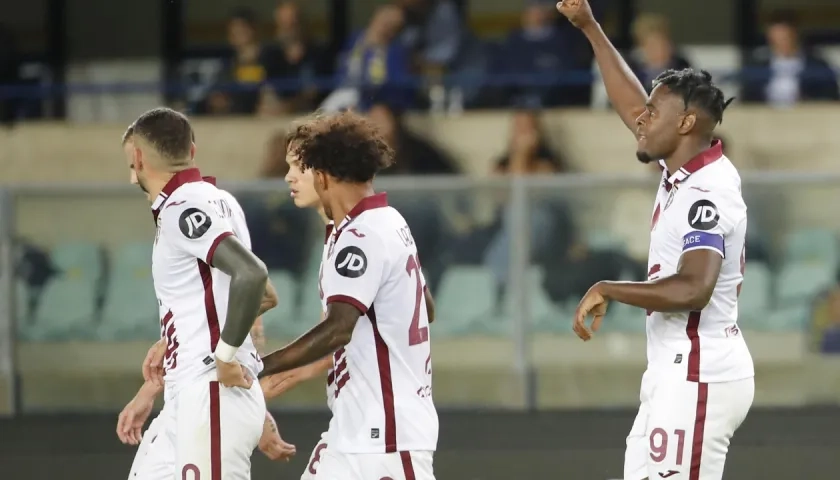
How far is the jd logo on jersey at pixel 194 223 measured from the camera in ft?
17.0

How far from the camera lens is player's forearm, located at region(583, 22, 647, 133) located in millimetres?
6180

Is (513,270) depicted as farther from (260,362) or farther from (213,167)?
(260,362)

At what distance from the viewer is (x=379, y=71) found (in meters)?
12.7

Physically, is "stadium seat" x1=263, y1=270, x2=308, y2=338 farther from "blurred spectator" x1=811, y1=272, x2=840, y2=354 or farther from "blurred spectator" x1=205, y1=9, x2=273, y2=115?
"blurred spectator" x1=811, y1=272, x2=840, y2=354

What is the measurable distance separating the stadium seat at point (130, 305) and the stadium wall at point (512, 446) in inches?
25.2

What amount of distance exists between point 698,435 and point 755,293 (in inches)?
229

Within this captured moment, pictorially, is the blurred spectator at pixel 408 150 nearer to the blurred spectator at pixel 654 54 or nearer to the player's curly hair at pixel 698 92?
the blurred spectator at pixel 654 54

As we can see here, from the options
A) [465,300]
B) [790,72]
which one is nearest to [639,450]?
[465,300]

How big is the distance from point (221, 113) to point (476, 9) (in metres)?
3.11

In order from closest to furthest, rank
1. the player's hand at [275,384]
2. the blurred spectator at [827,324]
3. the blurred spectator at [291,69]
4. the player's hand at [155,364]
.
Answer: the player's hand at [155,364] → the player's hand at [275,384] → the blurred spectator at [827,324] → the blurred spectator at [291,69]

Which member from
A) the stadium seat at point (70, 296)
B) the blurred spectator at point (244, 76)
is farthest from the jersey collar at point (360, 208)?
the blurred spectator at point (244, 76)

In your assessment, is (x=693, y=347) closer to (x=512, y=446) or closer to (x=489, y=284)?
(x=512, y=446)

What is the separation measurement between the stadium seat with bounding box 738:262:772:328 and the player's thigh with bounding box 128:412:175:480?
6.27 m

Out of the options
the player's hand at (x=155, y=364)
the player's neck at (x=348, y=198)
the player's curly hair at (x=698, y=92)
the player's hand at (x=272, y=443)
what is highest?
the player's curly hair at (x=698, y=92)
